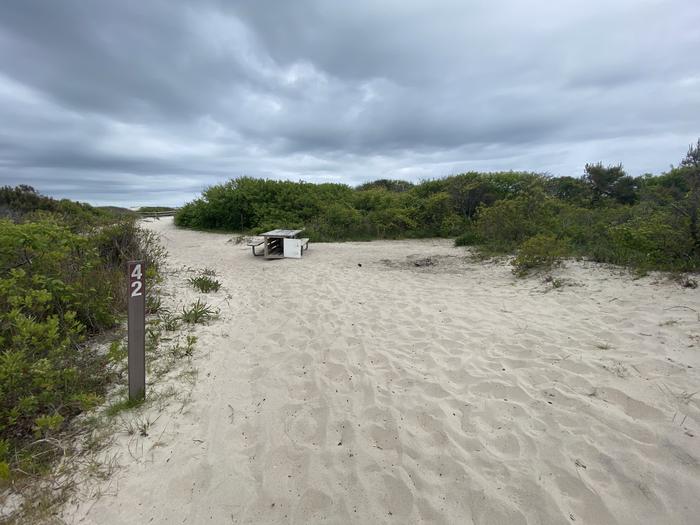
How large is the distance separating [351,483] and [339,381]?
1.11 m

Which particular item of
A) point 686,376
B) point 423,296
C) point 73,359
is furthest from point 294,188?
point 686,376

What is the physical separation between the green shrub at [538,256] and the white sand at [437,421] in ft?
5.53

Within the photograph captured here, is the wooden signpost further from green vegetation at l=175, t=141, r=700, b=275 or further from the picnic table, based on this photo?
the picnic table

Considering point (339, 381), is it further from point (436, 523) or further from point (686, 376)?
point (686, 376)

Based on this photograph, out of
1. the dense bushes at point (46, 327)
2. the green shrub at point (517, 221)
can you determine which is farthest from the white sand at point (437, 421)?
the green shrub at point (517, 221)

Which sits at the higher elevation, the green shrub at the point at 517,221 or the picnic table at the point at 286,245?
the green shrub at the point at 517,221

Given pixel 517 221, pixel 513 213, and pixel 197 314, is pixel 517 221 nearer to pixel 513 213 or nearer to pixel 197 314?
pixel 513 213

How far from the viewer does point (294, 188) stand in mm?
17266

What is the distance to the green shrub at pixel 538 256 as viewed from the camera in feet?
20.7

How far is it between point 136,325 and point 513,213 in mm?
9769

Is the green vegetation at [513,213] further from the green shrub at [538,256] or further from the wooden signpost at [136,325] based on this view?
the wooden signpost at [136,325]

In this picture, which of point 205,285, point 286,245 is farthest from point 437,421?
point 286,245

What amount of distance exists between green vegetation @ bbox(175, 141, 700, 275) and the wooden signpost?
6249mm

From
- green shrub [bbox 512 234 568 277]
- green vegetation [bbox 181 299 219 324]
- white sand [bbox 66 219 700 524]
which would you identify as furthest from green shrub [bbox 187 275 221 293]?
green shrub [bbox 512 234 568 277]
